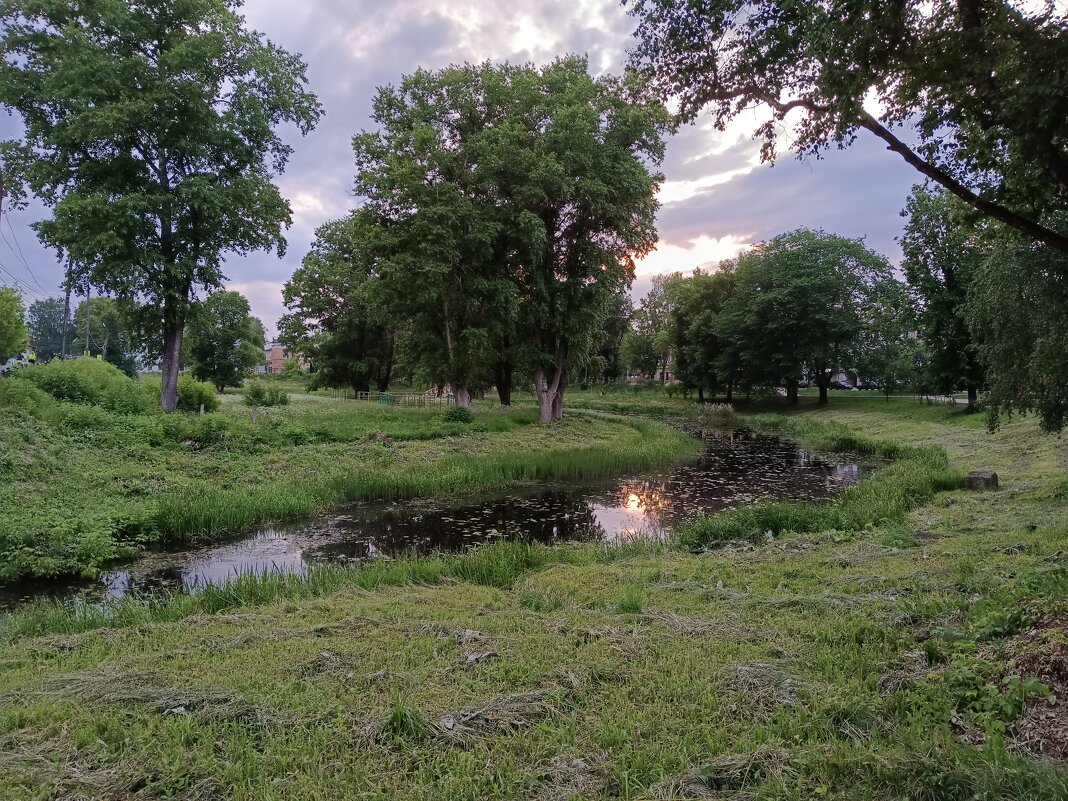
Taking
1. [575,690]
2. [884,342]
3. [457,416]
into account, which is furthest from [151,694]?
[884,342]

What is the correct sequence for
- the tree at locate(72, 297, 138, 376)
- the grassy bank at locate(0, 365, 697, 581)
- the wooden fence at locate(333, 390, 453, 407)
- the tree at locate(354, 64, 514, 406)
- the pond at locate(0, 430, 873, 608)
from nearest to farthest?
the pond at locate(0, 430, 873, 608) < the grassy bank at locate(0, 365, 697, 581) < the tree at locate(354, 64, 514, 406) < the wooden fence at locate(333, 390, 453, 407) < the tree at locate(72, 297, 138, 376)

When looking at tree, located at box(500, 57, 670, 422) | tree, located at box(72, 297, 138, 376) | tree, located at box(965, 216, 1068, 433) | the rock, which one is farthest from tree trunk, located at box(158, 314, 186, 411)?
tree, located at box(72, 297, 138, 376)

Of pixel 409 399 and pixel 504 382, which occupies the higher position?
pixel 504 382

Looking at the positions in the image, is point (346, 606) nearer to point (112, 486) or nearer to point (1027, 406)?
point (112, 486)

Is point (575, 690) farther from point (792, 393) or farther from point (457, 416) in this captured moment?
point (792, 393)

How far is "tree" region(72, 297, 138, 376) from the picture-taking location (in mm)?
65850

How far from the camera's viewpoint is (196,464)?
16859 millimetres

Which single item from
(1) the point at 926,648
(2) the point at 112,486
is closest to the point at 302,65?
(2) the point at 112,486

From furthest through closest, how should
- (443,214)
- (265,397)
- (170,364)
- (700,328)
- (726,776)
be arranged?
1. (700,328)
2. (265,397)
3. (443,214)
4. (170,364)
5. (726,776)

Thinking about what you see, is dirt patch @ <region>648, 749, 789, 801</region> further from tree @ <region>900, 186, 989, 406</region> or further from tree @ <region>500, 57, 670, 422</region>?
tree @ <region>900, 186, 989, 406</region>

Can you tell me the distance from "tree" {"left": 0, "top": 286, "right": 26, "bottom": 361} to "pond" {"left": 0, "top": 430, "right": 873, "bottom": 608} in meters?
38.8

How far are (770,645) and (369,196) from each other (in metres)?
30.1

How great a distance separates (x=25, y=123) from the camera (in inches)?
869

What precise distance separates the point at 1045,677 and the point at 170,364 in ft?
92.6
